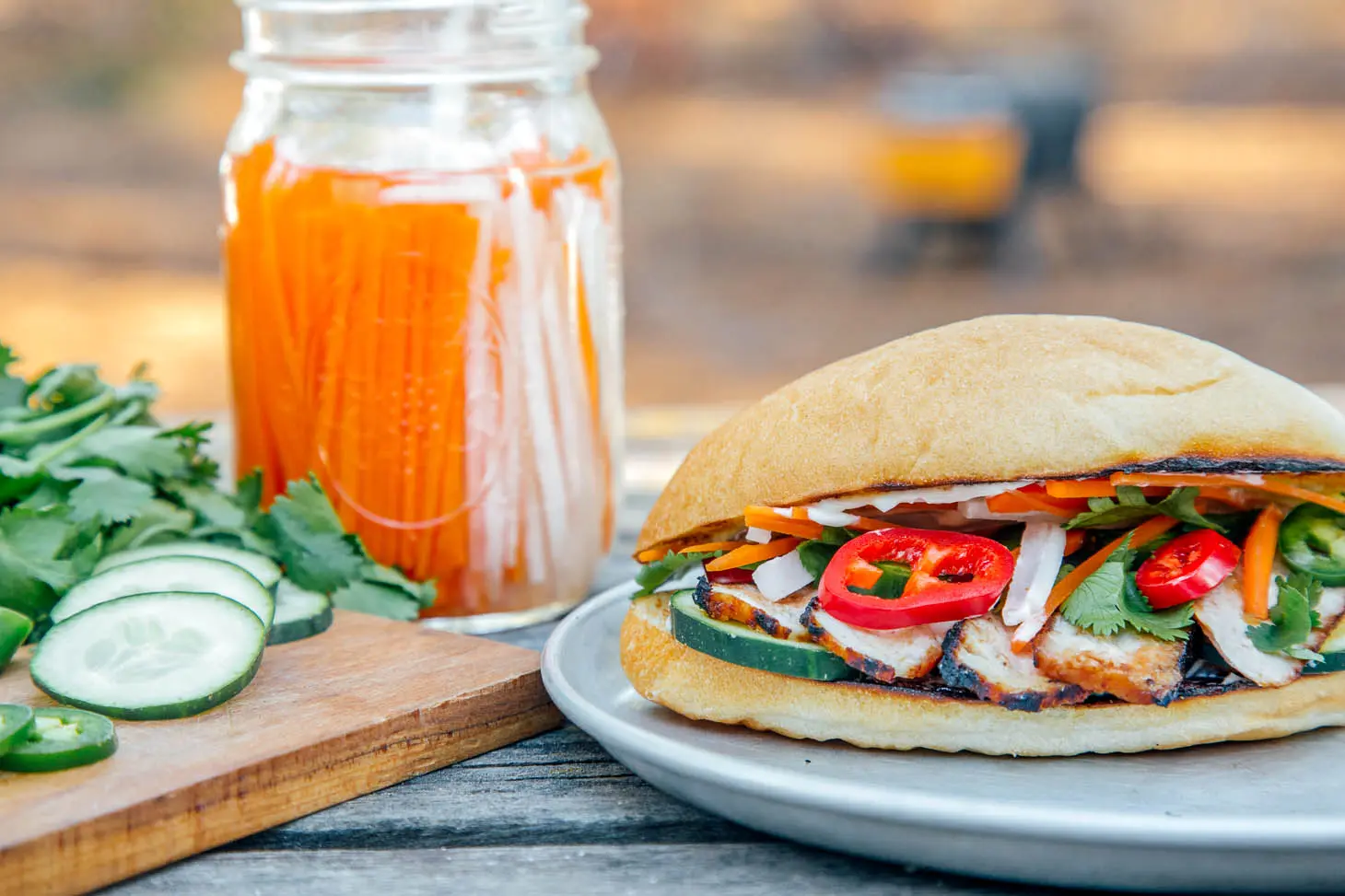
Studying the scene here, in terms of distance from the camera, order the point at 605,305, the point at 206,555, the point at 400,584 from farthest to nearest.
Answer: the point at 605,305, the point at 400,584, the point at 206,555

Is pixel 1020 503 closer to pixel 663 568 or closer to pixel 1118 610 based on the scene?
pixel 1118 610

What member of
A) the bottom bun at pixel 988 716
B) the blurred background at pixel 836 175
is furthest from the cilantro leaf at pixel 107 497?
the blurred background at pixel 836 175

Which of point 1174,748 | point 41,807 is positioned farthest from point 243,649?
point 1174,748

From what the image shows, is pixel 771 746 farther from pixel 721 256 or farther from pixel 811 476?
pixel 721 256

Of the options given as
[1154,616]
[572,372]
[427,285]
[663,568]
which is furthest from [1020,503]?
[427,285]

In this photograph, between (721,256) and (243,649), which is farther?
(721,256)

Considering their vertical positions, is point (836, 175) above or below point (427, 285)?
below

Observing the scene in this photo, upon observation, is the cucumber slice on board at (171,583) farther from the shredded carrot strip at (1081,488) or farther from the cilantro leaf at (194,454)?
the shredded carrot strip at (1081,488)
